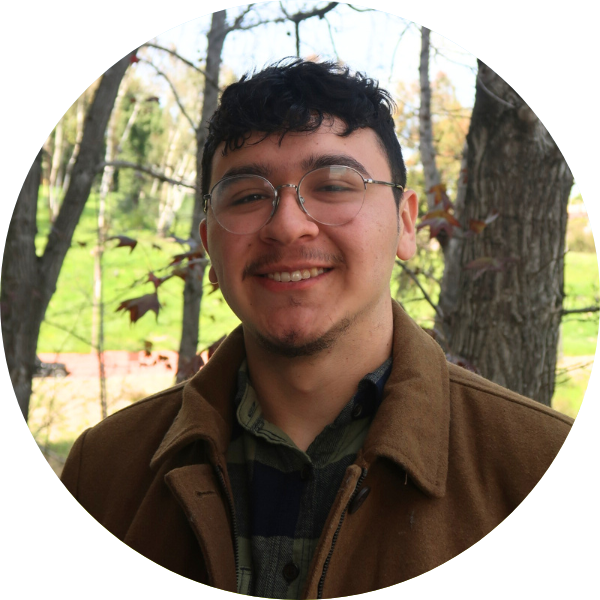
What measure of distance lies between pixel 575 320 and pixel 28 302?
2.22 meters

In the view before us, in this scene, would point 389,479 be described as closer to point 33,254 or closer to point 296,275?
point 296,275

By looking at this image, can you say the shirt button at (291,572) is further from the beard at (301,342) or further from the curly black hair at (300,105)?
the curly black hair at (300,105)

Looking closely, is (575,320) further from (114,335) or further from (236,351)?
(114,335)

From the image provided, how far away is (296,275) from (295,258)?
39mm

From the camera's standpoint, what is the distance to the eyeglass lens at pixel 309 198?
4.65 ft

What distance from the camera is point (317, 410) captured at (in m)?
1.49

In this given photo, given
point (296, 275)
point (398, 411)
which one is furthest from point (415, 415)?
point (296, 275)

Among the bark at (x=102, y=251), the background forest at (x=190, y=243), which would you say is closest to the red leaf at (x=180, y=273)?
the background forest at (x=190, y=243)

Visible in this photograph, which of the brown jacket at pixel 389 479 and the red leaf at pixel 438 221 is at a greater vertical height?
Result: the red leaf at pixel 438 221

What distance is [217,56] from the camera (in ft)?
9.59

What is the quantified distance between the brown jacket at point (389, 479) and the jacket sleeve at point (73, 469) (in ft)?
0.40

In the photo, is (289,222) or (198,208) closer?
(289,222)

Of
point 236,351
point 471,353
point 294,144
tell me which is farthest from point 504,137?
point 236,351

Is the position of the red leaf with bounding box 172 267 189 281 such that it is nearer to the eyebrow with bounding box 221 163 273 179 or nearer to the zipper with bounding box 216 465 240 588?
the eyebrow with bounding box 221 163 273 179
